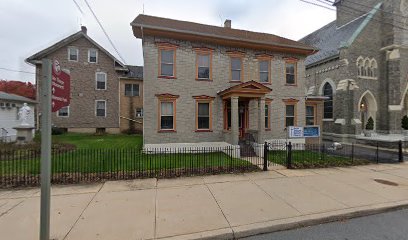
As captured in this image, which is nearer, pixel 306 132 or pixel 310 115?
pixel 306 132

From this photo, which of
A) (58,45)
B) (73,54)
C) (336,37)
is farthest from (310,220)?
(58,45)

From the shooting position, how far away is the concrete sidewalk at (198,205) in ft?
14.4

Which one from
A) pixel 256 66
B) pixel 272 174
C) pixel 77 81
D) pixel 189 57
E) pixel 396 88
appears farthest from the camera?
pixel 77 81

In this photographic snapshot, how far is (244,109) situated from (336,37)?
17913mm

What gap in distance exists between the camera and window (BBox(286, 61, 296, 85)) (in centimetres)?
1645

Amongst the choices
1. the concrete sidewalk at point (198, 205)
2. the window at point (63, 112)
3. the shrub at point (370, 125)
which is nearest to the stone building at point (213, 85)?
the concrete sidewalk at point (198, 205)

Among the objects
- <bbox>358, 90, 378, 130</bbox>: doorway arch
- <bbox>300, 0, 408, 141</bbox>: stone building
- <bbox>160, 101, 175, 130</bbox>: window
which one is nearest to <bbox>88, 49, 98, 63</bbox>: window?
<bbox>160, 101, 175, 130</bbox>: window

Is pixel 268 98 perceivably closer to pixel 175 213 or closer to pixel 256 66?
pixel 256 66

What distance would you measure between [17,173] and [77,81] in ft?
60.7

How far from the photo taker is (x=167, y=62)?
13711 mm

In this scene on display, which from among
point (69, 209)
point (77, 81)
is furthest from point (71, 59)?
point (69, 209)

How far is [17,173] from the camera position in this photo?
7926 mm

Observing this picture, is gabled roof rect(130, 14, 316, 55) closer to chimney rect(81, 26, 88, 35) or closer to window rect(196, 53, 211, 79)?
window rect(196, 53, 211, 79)

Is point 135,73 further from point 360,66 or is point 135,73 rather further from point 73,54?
point 360,66
